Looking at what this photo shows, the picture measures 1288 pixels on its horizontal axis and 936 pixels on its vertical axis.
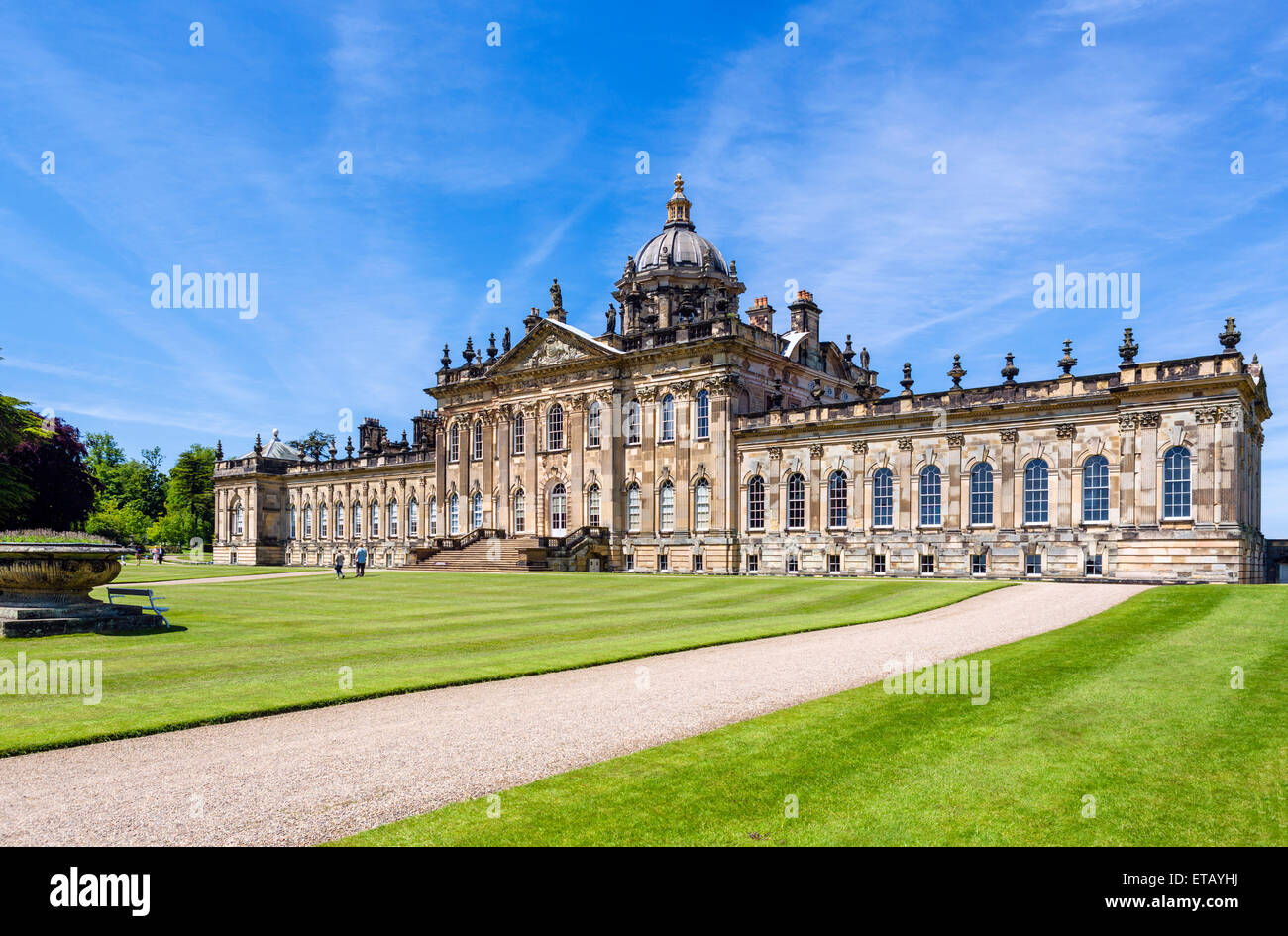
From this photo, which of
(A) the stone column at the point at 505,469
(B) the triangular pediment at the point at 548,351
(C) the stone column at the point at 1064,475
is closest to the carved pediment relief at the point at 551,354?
(B) the triangular pediment at the point at 548,351

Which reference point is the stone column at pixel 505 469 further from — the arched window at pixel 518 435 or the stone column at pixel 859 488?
the stone column at pixel 859 488

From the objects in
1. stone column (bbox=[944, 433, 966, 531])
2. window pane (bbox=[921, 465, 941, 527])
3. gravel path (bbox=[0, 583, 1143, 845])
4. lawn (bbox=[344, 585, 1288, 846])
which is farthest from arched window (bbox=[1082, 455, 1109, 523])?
lawn (bbox=[344, 585, 1288, 846])

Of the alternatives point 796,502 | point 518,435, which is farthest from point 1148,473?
point 518,435

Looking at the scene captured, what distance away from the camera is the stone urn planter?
742 inches

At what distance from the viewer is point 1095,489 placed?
39781 mm

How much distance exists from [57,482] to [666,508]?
4258 cm

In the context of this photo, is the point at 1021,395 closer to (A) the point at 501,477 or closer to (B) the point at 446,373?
(A) the point at 501,477

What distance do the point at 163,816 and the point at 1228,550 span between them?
38807mm

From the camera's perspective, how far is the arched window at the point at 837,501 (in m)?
48.4

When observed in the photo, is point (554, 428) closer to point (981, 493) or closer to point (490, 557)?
point (490, 557)

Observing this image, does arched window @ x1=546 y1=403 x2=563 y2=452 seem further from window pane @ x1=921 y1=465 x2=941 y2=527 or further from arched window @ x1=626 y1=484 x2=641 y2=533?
window pane @ x1=921 y1=465 x2=941 y2=527

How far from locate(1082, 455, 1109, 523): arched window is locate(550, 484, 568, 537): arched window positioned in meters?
33.1
